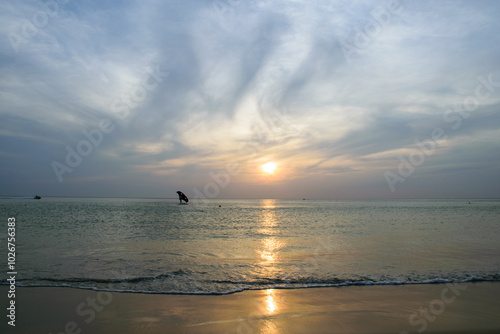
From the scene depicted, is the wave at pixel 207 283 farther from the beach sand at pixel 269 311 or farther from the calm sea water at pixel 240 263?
the beach sand at pixel 269 311

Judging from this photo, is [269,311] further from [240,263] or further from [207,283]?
[240,263]

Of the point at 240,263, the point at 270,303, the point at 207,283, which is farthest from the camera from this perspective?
the point at 240,263

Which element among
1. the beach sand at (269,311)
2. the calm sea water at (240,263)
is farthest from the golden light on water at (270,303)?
the calm sea water at (240,263)

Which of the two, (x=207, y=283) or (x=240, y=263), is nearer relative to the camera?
(x=207, y=283)

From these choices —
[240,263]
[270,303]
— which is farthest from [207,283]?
[240,263]

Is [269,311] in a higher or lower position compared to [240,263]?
higher

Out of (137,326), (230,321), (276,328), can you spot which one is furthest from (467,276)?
(137,326)

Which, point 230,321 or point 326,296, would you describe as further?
point 326,296

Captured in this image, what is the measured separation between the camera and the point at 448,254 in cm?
1531

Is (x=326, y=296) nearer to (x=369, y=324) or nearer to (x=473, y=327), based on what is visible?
(x=369, y=324)

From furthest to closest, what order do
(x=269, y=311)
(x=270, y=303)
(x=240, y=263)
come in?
(x=240, y=263) → (x=270, y=303) → (x=269, y=311)

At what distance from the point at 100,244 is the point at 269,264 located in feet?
39.7

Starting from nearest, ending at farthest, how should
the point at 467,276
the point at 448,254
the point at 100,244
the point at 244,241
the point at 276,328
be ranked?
the point at 276,328 < the point at 467,276 < the point at 448,254 < the point at 100,244 < the point at 244,241

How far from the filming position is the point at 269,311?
7.54 meters
